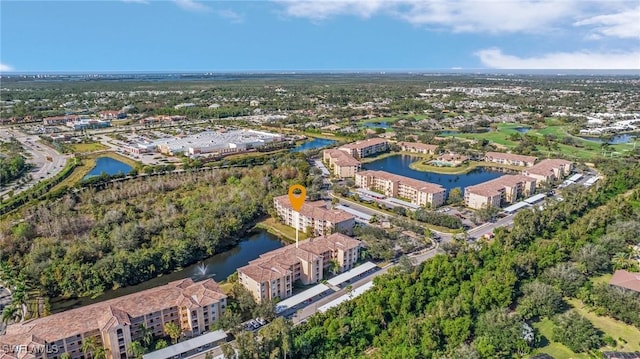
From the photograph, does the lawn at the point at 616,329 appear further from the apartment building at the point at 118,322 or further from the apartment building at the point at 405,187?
the apartment building at the point at 118,322

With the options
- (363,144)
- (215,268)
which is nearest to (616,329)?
(215,268)

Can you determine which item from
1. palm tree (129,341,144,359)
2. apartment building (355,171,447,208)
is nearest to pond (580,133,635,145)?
apartment building (355,171,447,208)

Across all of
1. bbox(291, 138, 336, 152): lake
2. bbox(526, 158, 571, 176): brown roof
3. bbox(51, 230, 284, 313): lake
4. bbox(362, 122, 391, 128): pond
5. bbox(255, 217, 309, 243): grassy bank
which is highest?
bbox(362, 122, 391, 128): pond

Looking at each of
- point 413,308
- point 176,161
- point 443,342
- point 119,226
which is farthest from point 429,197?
point 176,161

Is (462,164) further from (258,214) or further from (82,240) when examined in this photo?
(82,240)

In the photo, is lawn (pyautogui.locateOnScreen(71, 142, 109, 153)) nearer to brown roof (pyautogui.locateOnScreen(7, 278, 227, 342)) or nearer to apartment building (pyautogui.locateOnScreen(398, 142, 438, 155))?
apartment building (pyautogui.locateOnScreen(398, 142, 438, 155))

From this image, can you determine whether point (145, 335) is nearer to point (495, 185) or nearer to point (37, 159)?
point (495, 185)

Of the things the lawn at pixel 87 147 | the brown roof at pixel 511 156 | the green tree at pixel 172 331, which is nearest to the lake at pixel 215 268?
the green tree at pixel 172 331

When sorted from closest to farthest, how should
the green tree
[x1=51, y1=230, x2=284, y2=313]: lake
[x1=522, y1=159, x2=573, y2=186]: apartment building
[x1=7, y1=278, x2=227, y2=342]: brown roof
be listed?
[x1=7, y1=278, x2=227, y2=342]: brown roof < the green tree < [x1=51, y1=230, x2=284, y2=313]: lake < [x1=522, y1=159, x2=573, y2=186]: apartment building
